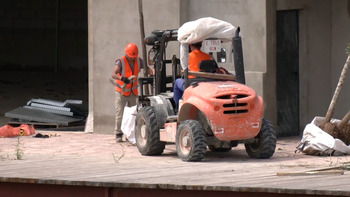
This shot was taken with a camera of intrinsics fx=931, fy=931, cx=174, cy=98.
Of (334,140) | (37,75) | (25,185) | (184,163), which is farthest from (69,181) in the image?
(37,75)

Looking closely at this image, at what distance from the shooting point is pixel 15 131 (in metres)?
18.4

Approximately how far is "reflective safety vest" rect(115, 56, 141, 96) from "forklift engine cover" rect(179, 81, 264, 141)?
319cm

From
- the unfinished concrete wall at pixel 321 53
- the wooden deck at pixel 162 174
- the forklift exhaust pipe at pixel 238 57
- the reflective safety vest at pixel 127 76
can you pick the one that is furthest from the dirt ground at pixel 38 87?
the forklift exhaust pipe at pixel 238 57

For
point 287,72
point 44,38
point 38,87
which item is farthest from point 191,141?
point 44,38

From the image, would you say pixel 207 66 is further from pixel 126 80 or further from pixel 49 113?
pixel 49 113

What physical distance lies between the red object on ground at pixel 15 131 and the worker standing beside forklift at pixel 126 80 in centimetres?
216

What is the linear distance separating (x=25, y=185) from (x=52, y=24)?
2244 cm

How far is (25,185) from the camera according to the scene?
1174 cm

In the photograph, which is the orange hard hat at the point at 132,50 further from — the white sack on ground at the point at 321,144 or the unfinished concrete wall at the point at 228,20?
the white sack on ground at the point at 321,144

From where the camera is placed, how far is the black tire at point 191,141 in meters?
13.6

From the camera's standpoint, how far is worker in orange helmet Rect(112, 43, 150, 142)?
1675cm

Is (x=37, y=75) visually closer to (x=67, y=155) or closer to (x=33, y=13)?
(x=33, y=13)

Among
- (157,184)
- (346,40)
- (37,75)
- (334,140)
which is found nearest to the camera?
(157,184)

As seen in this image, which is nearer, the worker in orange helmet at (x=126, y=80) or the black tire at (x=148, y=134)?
the black tire at (x=148, y=134)
